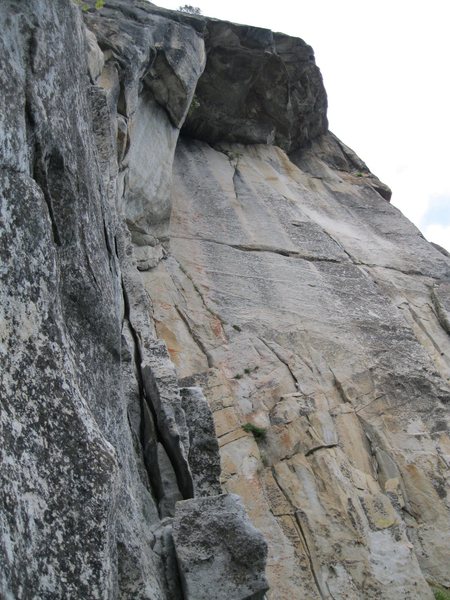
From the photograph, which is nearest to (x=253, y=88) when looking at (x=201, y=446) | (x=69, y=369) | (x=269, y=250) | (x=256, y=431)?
(x=269, y=250)

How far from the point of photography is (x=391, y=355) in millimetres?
16172

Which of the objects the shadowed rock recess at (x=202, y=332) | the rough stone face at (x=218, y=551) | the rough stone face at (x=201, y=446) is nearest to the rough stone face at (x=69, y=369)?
the shadowed rock recess at (x=202, y=332)

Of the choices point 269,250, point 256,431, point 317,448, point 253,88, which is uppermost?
point 253,88

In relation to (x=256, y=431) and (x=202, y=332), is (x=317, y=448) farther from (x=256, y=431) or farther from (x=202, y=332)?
(x=202, y=332)

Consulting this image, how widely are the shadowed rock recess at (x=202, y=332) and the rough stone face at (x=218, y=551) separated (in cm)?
2

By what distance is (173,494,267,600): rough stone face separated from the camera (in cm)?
625

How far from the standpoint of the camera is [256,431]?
43.0 ft

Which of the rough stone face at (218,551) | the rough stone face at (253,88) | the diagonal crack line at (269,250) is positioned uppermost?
the rough stone face at (253,88)

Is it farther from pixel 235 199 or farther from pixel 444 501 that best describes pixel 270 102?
pixel 444 501

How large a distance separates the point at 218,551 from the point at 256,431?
21.9 ft

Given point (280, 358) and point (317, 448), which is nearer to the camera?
point (317, 448)

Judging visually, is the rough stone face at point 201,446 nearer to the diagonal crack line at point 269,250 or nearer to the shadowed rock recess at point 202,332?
the shadowed rock recess at point 202,332

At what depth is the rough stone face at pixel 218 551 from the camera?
6.25 meters

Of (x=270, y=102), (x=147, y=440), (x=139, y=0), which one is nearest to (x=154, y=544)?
(x=147, y=440)
